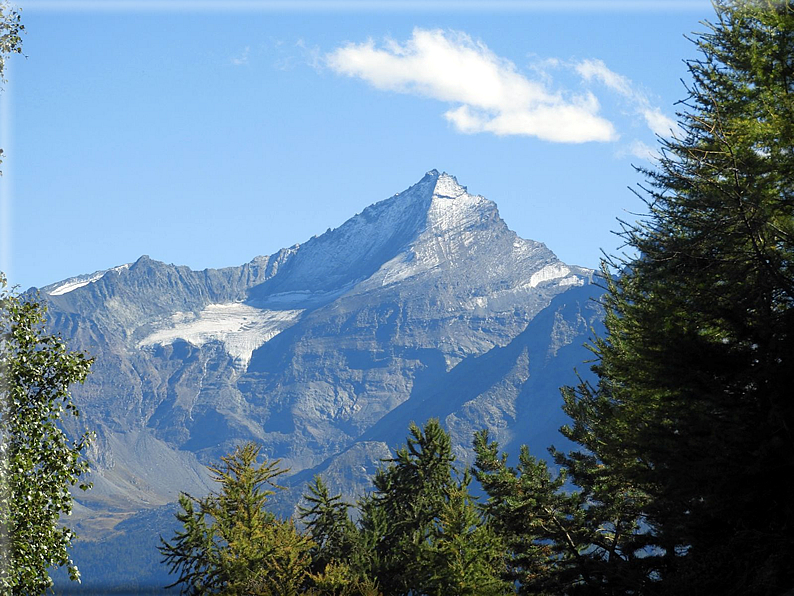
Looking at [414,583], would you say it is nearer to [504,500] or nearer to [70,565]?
[504,500]

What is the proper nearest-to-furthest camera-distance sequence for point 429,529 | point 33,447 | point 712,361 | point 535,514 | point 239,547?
point 33,447, point 712,361, point 535,514, point 239,547, point 429,529

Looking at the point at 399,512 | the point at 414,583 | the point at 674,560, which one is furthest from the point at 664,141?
the point at 399,512

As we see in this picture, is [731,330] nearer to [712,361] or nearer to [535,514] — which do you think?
[712,361]

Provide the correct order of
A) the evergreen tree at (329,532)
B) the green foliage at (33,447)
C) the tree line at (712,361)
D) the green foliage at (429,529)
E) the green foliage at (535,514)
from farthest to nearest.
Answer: the evergreen tree at (329,532), the green foliage at (429,529), the green foliage at (535,514), the tree line at (712,361), the green foliage at (33,447)

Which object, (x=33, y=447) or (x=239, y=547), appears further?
(x=239, y=547)

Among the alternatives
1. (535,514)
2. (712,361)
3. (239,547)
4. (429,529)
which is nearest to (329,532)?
(429,529)

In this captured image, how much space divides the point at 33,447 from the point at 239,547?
21193mm

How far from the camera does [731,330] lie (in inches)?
868

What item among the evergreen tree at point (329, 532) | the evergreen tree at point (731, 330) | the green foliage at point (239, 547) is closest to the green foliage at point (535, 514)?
the green foliage at point (239, 547)

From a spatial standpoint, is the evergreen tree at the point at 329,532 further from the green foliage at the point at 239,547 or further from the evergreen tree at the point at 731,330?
the evergreen tree at the point at 731,330

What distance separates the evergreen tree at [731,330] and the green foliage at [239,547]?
1802cm

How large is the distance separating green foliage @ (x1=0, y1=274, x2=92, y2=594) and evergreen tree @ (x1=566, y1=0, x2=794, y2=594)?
13247 millimetres

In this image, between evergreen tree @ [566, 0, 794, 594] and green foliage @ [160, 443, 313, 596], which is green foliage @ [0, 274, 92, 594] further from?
green foliage @ [160, 443, 313, 596]

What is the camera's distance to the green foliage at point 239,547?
38906 millimetres
